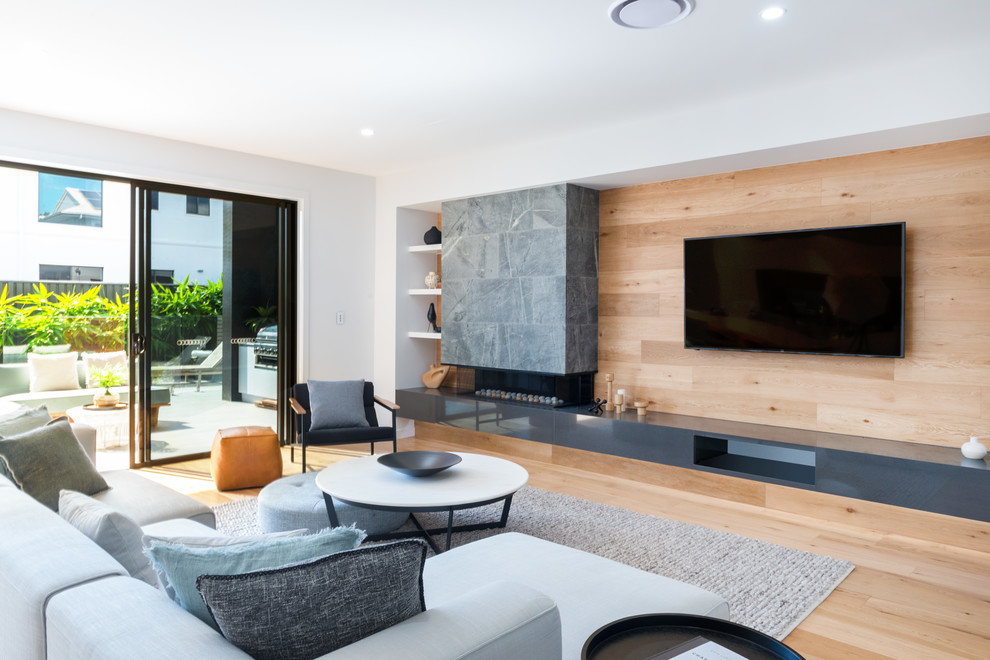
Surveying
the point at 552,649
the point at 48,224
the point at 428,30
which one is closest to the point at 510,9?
the point at 428,30

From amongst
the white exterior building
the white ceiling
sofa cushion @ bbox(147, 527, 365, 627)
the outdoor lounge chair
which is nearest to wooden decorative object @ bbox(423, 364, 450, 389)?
the outdoor lounge chair

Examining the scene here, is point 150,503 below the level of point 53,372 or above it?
below

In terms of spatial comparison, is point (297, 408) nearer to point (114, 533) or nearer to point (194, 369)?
point (194, 369)

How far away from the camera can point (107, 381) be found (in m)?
4.81

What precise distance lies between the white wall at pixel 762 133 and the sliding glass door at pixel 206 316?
4.86 ft

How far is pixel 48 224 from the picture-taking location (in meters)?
4.49

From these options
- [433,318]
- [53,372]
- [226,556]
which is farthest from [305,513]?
[433,318]

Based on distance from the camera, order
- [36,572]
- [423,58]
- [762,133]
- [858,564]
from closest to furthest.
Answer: [36,572] → [858,564] → [423,58] → [762,133]

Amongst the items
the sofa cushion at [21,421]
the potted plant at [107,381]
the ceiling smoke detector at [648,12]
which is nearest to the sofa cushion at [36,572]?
the sofa cushion at [21,421]

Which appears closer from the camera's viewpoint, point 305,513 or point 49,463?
point 49,463

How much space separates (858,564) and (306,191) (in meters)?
4.87

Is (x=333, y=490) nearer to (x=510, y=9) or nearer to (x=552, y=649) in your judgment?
(x=552, y=649)

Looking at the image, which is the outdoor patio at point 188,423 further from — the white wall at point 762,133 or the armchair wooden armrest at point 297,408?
the white wall at point 762,133

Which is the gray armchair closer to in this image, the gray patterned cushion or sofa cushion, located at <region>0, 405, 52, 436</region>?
sofa cushion, located at <region>0, 405, 52, 436</region>
